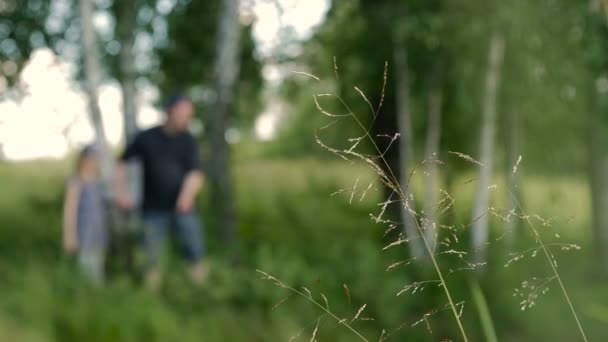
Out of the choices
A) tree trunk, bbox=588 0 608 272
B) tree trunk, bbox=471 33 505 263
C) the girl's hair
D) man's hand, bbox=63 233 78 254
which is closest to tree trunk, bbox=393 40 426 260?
tree trunk, bbox=471 33 505 263

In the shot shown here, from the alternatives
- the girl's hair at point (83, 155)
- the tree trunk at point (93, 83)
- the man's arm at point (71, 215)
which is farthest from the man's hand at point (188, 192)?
the tree trunk at point (93, 83)

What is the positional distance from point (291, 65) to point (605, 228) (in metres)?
4.95

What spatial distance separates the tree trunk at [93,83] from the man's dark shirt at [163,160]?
1.48 meters

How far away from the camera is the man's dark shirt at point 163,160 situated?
27.3 ft

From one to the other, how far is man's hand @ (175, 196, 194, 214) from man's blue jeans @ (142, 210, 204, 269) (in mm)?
95

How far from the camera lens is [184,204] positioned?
26.9 feet

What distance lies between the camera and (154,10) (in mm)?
14562

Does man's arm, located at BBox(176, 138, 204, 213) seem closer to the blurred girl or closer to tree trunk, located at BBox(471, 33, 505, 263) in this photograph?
the blurred girl

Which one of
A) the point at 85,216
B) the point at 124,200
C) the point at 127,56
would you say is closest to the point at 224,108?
the point at 85,216

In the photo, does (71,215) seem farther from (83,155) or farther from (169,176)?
(169,176)

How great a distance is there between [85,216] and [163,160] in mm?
1784

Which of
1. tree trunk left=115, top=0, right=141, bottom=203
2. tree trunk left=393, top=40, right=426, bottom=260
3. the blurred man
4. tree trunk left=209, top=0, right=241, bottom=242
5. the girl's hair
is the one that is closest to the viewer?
the blurred man

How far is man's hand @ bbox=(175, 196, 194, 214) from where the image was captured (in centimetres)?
819

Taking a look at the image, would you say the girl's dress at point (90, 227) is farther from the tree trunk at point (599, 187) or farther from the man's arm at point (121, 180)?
the tree trunk at point (599, 187)
